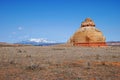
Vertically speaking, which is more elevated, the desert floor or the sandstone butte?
the sandstone butte

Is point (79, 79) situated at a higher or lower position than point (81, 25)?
lower

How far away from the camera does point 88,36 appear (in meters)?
88.4

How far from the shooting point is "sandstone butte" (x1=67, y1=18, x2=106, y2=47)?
88500 mm

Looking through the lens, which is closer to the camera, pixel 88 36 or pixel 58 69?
pixel 58 69

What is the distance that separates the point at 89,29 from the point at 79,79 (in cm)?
8158

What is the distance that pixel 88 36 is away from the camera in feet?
290

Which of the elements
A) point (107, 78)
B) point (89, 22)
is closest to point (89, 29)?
point (89, 22)

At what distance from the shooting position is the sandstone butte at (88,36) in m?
88.5

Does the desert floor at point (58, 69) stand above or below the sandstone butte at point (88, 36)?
below

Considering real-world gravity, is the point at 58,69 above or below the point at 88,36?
below

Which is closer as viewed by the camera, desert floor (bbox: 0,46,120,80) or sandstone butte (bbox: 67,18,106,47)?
desert floor (bbox: 0,46,120,80)

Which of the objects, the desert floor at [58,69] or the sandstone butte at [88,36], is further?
the sandstone butte at [88,36]

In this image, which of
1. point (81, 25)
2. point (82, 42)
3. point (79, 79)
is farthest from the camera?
point (81, 25)

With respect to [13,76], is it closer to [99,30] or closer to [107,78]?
[107,78]
